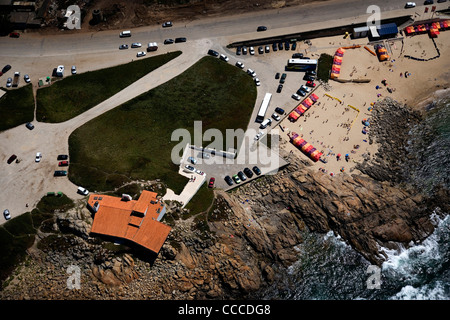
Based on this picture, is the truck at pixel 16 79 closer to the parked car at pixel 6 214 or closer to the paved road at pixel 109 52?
the paved road at pixel 109 52

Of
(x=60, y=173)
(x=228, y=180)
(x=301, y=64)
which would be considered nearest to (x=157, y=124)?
(x=228, y=180)

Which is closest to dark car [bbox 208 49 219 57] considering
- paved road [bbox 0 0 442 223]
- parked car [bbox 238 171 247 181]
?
paved road [bbox 0 0 442 223]

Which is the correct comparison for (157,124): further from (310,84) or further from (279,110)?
(310,84)
